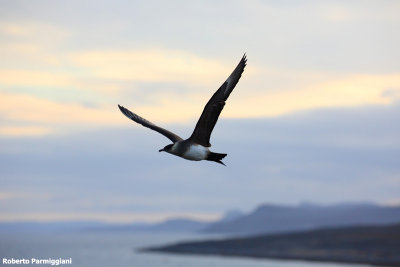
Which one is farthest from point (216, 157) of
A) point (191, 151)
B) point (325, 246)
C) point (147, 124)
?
point (325, 246)

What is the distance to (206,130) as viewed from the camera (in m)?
26.0

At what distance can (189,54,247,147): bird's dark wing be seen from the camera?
25500mm

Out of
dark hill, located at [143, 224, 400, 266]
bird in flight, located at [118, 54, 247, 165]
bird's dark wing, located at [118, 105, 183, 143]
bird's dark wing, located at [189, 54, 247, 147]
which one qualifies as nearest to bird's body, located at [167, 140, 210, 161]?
bird in flight, located at [118, 54, 247, 165]

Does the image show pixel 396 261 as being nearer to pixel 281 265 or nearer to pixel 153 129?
pixel 281 265

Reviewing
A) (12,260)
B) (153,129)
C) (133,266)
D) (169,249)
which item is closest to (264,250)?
(133,266)

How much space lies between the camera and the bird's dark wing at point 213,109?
1004 inches

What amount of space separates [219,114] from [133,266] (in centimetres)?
A: 7439

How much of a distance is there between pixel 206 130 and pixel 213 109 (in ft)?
2.72

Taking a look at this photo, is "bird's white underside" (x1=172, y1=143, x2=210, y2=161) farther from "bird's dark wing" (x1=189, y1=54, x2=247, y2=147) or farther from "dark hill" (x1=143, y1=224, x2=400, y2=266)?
"dark hill" (x1=143, y1=224, x2=400, y2=266)

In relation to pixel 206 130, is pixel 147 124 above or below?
above

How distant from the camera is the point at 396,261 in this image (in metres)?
73.6

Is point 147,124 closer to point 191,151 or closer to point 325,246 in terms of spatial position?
point 191,151

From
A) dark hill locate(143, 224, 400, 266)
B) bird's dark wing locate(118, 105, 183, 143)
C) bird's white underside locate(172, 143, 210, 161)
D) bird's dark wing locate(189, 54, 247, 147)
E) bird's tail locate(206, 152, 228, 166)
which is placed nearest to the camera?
bird's dark wing locate(189, 54, 247, 147)

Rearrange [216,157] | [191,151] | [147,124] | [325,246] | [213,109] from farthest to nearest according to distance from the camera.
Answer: [325,246] < [147,124] < [191,151] < [216,157] < [213,109]
